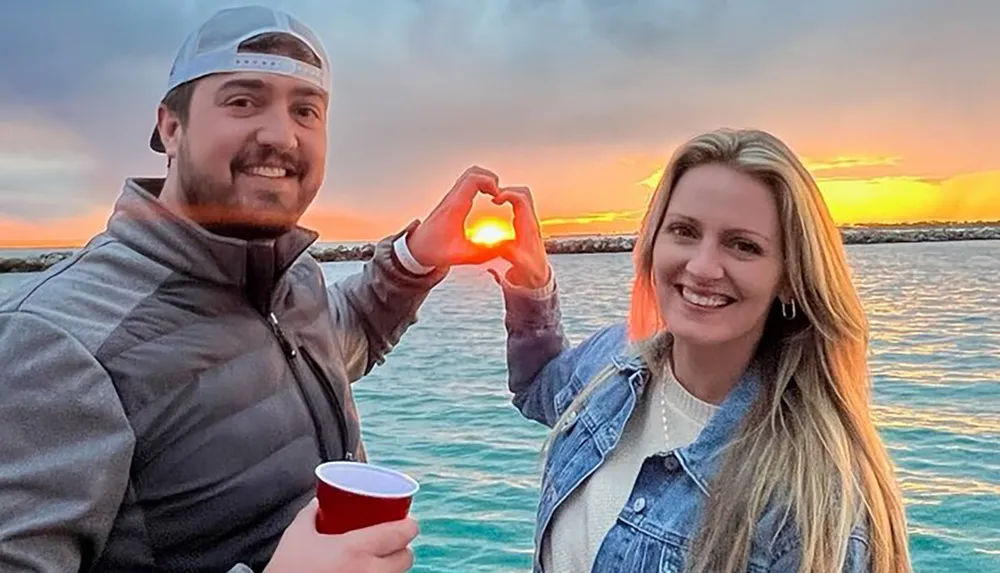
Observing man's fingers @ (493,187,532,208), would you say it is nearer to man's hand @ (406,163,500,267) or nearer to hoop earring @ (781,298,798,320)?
man's hand @ (406,163,500,267)

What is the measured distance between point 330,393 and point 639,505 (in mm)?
526

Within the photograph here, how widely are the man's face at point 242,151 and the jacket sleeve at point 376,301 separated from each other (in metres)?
0.46

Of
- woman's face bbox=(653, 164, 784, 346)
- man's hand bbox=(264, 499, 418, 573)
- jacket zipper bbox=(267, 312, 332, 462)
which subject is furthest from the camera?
woman's face bbox=(653, 164, 784, 346)

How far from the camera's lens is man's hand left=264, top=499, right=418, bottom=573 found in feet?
3.23

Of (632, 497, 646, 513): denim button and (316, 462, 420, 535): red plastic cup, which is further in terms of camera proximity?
(632, 497, 646, 513): denim button

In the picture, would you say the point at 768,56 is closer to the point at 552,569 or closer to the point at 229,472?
the point at 552,569

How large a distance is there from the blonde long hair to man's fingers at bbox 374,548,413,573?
0.59 metres

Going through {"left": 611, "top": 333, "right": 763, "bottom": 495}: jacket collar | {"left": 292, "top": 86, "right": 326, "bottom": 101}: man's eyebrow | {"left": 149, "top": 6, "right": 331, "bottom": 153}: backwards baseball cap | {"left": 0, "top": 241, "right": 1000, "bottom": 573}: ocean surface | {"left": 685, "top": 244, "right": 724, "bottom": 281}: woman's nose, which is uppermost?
{"left": 149, "top": 6, "right": 331, "bottom": 153}: backwards baseball cap

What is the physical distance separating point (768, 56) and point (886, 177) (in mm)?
945

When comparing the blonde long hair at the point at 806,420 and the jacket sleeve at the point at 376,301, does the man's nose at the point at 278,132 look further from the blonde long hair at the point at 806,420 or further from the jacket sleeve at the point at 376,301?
the blonde long hair at the point at 806,420

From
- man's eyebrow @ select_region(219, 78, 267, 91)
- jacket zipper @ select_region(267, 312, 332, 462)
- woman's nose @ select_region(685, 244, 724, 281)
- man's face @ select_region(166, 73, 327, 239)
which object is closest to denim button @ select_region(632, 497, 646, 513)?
woman's nose @ select_region(685, 244, 724, 281)

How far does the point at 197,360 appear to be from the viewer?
123 centimetres

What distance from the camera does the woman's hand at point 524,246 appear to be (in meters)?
1.97

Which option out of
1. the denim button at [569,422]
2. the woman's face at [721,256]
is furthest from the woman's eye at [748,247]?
the denim button at [569,422]
